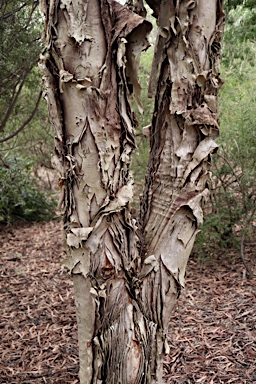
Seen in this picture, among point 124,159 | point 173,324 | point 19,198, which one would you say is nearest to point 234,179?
point 173,324

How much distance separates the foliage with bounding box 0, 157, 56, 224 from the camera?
5918 millimetres

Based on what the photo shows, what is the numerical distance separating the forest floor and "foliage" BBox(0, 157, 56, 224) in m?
1.24

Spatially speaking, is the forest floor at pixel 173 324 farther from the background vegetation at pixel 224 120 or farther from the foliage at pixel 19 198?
the foliage at pixel 19 198

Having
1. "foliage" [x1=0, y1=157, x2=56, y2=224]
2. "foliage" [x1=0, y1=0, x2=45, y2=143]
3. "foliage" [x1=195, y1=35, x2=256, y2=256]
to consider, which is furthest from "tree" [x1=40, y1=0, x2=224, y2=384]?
"foliage" [x1=0, y1=157, x2=56, y2=224]

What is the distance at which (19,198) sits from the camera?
6039mm

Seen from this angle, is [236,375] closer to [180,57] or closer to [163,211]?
[163,211]

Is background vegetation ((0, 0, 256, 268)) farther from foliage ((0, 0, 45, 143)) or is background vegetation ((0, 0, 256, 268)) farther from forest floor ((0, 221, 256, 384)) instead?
forest floor ((0, 221, 256, 384))

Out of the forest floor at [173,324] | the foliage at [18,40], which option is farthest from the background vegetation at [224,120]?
the forest floor at [173,324]

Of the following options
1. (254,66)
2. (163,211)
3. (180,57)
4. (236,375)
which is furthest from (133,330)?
(254,66)

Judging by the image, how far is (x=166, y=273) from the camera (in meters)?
1.55

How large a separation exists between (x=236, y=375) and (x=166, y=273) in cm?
140

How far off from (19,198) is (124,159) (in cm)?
484

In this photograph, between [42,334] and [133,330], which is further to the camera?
[42,334]

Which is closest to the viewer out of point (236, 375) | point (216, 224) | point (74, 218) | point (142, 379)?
point (74, 218)
